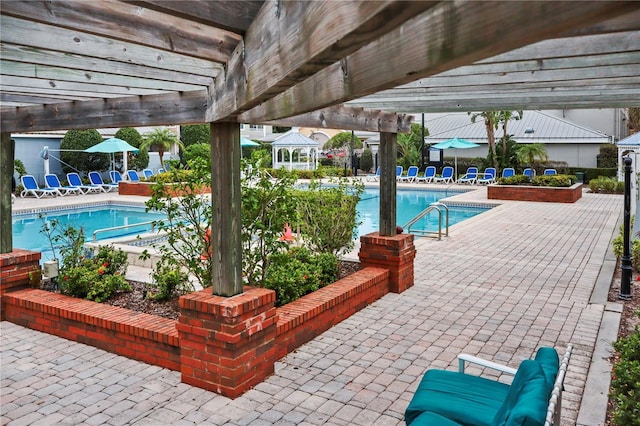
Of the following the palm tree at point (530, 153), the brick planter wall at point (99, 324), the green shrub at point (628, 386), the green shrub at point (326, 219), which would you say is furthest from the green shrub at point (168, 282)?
the palm tree at point (530, 153)

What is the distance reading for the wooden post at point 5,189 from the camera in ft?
20.4

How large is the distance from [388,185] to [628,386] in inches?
161

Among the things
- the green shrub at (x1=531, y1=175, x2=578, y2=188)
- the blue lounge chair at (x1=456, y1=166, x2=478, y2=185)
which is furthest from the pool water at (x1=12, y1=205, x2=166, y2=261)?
the blue lounge chair at (x1=456, y1=166, x2=478, y2=185)

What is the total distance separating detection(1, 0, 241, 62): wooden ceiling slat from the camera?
253 cm

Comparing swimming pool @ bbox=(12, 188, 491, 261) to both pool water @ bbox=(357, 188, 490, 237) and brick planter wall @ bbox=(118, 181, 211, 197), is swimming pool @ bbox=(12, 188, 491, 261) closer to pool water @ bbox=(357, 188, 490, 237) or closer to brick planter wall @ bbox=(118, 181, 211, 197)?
pool water @ bbox=(357, 188, 490, 237)

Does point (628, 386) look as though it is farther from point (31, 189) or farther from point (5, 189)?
point (31, 189)

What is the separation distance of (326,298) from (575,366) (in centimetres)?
246

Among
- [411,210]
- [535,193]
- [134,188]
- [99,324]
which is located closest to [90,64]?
[99,324]

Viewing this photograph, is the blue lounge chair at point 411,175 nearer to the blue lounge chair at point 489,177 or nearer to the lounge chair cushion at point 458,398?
the blue lounge chair at point 489,177

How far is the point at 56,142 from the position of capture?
83.3 feet

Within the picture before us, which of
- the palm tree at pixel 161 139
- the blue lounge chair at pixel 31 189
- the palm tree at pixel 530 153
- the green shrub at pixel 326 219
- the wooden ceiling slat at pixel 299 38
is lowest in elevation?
the green shrub at pixel 326 219

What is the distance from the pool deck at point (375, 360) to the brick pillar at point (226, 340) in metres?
0.12

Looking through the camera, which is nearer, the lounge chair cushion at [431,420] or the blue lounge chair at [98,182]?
the lounge chair cushion at [431,420]

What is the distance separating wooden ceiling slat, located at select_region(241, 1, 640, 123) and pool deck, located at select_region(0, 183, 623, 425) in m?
2.80
